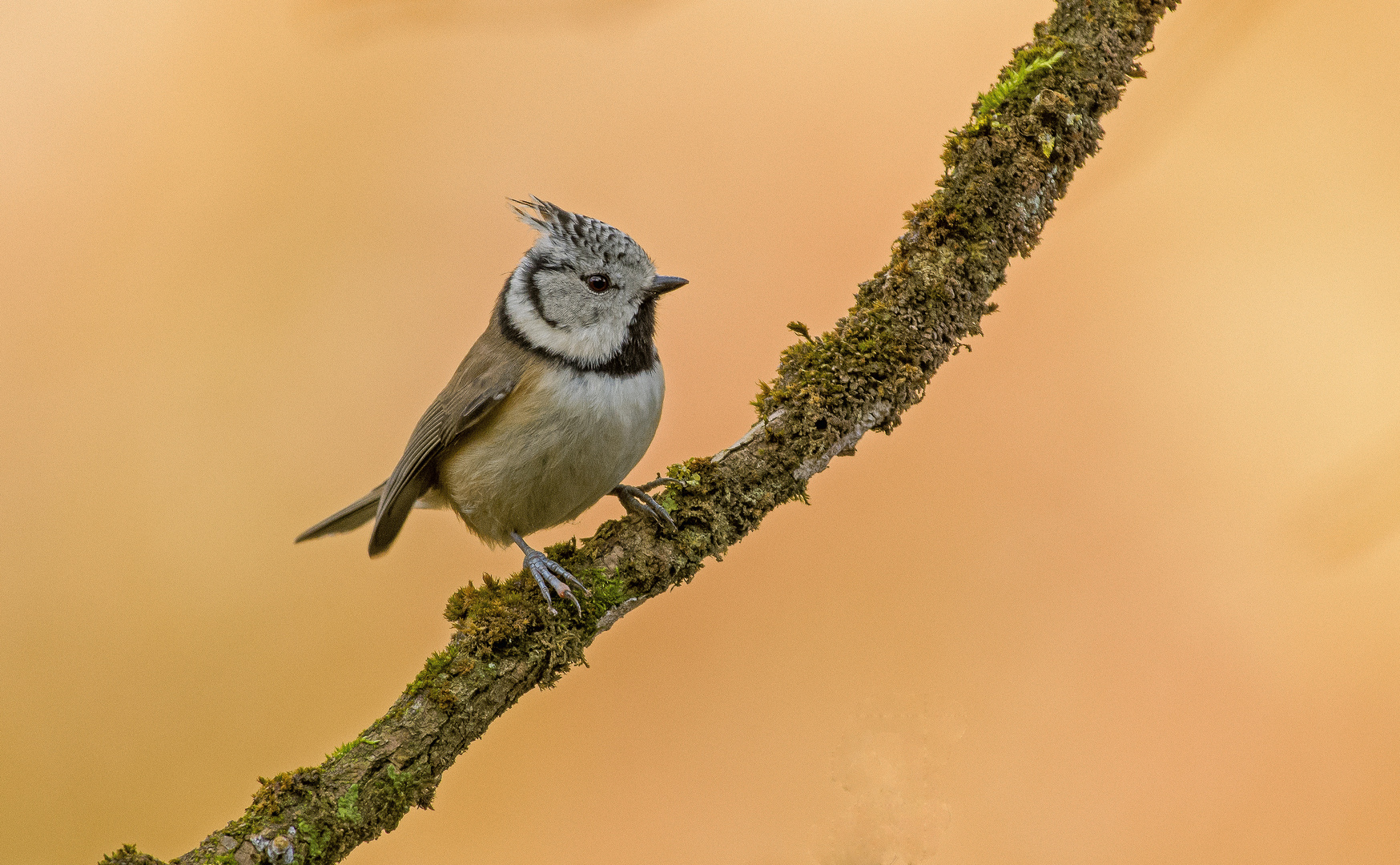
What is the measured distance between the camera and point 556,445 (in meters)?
2.52

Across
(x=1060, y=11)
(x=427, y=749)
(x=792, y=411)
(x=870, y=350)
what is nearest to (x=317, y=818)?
(x=427, y=749)

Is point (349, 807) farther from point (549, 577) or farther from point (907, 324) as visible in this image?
point (907, 324)

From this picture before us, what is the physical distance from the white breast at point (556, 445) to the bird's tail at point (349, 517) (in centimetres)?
54

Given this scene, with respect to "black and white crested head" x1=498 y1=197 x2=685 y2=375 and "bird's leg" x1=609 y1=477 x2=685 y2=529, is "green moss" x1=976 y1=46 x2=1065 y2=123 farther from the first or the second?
"bird's leg" x1=609 y1=477 x2=685 y2=529

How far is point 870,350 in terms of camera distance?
2244mm

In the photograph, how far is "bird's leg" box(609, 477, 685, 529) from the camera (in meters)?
2.21

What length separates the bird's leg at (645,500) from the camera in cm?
221

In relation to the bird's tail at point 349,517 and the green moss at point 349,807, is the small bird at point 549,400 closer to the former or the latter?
the bird's tail at point 349,517

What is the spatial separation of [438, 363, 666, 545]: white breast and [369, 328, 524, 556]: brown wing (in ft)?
0.15

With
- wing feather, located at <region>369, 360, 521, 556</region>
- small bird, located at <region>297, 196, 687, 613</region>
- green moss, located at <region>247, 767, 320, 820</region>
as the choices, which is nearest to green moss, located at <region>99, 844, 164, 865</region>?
green moss, located at <region>247, 767, 320, 820</region>

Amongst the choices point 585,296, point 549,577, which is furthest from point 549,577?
point 585,296

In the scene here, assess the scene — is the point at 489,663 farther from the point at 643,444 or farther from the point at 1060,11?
the point at 1060,11

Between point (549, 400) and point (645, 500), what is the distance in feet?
1.47

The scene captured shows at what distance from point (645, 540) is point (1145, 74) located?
4.79 ft
